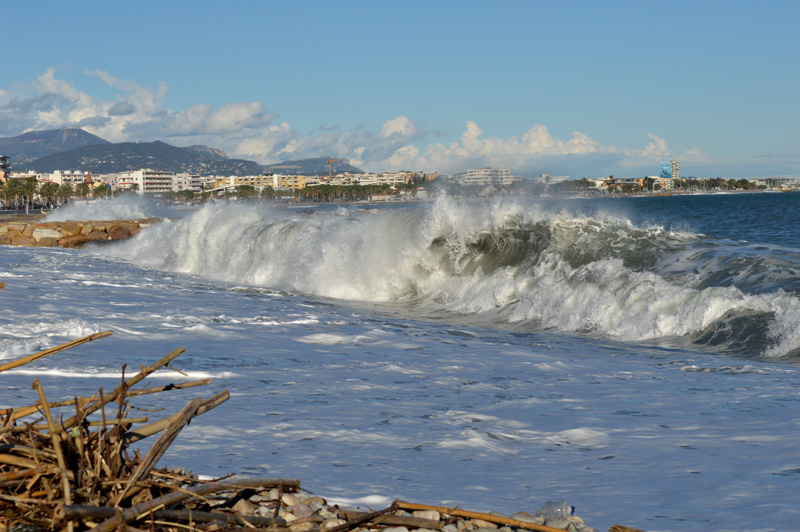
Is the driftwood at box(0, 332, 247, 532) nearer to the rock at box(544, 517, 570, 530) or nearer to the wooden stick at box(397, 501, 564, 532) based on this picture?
the wooden stick at box(397, 501, 564, 532)

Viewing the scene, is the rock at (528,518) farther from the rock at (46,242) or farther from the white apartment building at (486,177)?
the rock at (46,242)

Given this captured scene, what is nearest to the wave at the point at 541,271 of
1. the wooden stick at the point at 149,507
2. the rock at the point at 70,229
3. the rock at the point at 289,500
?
the rock at the point at 289,500

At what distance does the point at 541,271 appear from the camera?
13.6m

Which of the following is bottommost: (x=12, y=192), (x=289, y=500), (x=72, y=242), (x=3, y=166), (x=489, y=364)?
(x=489, y=364)

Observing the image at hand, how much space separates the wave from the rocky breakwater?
12.2m

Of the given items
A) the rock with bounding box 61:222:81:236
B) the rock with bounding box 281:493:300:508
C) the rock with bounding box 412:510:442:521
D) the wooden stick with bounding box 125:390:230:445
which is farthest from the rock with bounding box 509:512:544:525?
the rock with bounding box 61:222:81:236

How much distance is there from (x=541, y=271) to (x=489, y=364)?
6.76 meters

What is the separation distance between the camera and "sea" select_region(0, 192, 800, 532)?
12.0 feet

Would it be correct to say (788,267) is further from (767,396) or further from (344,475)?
(344,475)

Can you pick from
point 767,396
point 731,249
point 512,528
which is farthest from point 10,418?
point 731,249

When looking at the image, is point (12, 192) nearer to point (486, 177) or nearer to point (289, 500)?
point (486, 177)

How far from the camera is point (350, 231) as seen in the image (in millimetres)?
18891

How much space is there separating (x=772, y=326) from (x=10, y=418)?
8.69 metres

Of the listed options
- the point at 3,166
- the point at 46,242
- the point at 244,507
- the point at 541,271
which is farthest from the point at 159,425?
the point at 3,166
